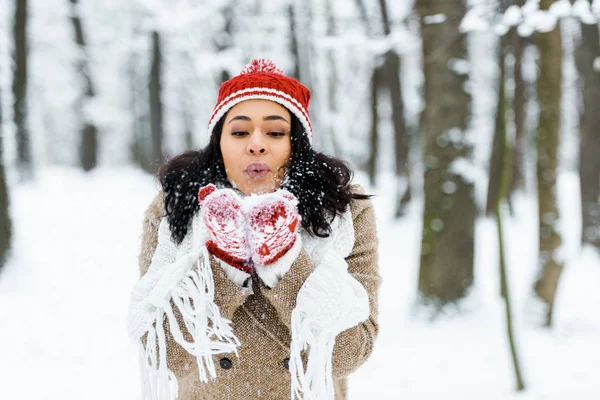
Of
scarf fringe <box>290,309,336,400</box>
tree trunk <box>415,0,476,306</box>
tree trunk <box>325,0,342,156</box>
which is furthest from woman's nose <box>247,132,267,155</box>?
tree trunk <box>325,0,342,156</box>

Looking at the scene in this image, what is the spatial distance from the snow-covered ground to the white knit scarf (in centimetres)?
57

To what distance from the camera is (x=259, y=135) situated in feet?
6.03

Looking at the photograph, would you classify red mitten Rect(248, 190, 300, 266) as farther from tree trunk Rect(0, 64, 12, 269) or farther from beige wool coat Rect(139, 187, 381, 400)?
tree trunk Rect(0, 64, 12, 269)

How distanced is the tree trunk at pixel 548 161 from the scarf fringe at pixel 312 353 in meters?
4.88

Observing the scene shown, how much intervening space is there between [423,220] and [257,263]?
4741 millimetres

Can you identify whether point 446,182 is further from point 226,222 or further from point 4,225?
point 4,225

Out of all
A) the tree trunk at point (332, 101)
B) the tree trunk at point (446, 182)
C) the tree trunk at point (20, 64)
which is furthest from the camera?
the tree trunk at point (332, 101)

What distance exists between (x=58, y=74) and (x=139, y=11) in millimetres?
6921

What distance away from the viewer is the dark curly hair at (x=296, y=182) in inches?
72.0

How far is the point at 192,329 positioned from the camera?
1646mm

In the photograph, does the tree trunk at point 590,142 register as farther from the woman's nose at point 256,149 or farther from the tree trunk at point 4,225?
the tree trunk at point 4,225

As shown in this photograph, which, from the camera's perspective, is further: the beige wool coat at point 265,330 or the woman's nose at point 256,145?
the woman's nose at point 256,145

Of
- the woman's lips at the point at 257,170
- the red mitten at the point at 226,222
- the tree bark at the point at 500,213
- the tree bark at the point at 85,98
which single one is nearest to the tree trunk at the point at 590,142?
the tree bark at the point at 500,213

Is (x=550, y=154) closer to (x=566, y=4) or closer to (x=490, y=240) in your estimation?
(x=566, y=4)
